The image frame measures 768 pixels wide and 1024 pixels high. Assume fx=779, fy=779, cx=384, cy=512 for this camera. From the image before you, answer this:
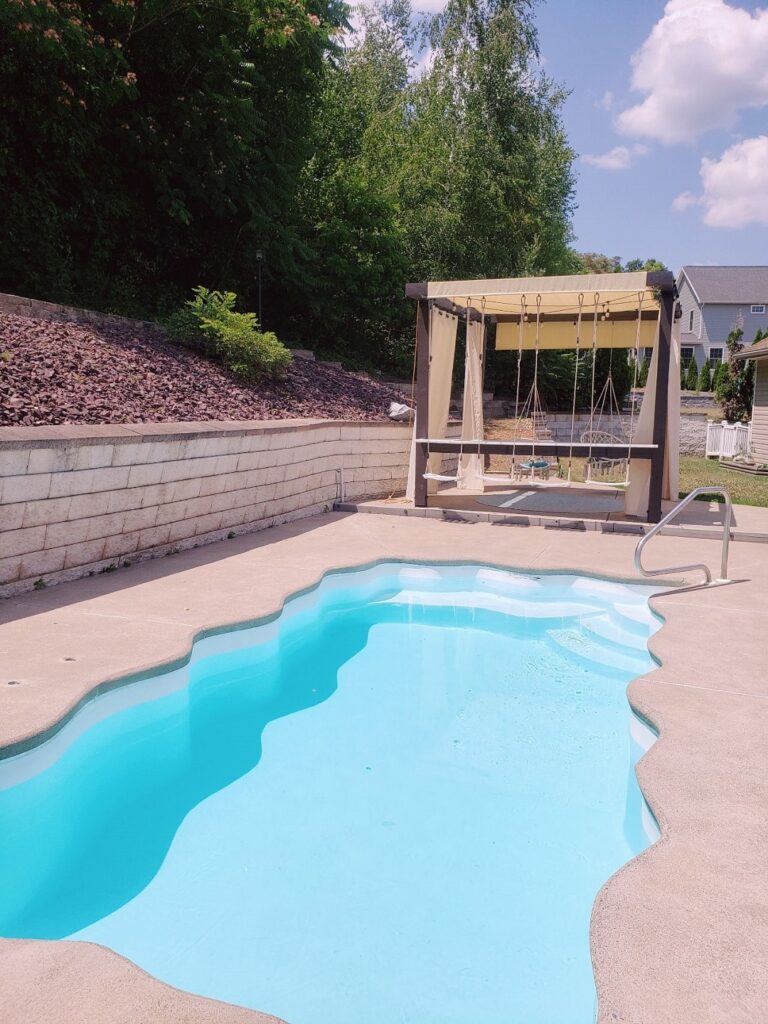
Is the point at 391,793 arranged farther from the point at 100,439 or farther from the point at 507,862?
the point at 100,439

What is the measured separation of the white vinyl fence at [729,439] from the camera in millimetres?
18141

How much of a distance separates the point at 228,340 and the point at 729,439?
13.4m

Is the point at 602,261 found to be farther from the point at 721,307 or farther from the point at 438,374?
the point at 438,374

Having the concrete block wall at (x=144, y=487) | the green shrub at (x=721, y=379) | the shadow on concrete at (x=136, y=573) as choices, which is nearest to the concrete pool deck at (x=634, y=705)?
the shadow on concrete at (x=136, y=573)

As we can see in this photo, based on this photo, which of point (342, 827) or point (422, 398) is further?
point (422, 398)

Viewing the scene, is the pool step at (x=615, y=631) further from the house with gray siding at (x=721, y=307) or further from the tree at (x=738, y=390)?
the house with gray siding at (x=721, y=307)

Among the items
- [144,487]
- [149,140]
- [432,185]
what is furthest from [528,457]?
[432,185]

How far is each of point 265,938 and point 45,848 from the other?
0.96m

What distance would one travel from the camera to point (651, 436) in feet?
26.7

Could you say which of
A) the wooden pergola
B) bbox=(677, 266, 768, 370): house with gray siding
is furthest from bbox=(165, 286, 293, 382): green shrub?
bbox=(677, 266, 768, 370): house with gray siding

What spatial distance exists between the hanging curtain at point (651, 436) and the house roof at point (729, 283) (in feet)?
99.5

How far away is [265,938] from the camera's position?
2.43 metres

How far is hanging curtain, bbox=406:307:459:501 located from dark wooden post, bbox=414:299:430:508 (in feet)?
0.19

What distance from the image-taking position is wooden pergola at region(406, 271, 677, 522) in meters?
7.79
